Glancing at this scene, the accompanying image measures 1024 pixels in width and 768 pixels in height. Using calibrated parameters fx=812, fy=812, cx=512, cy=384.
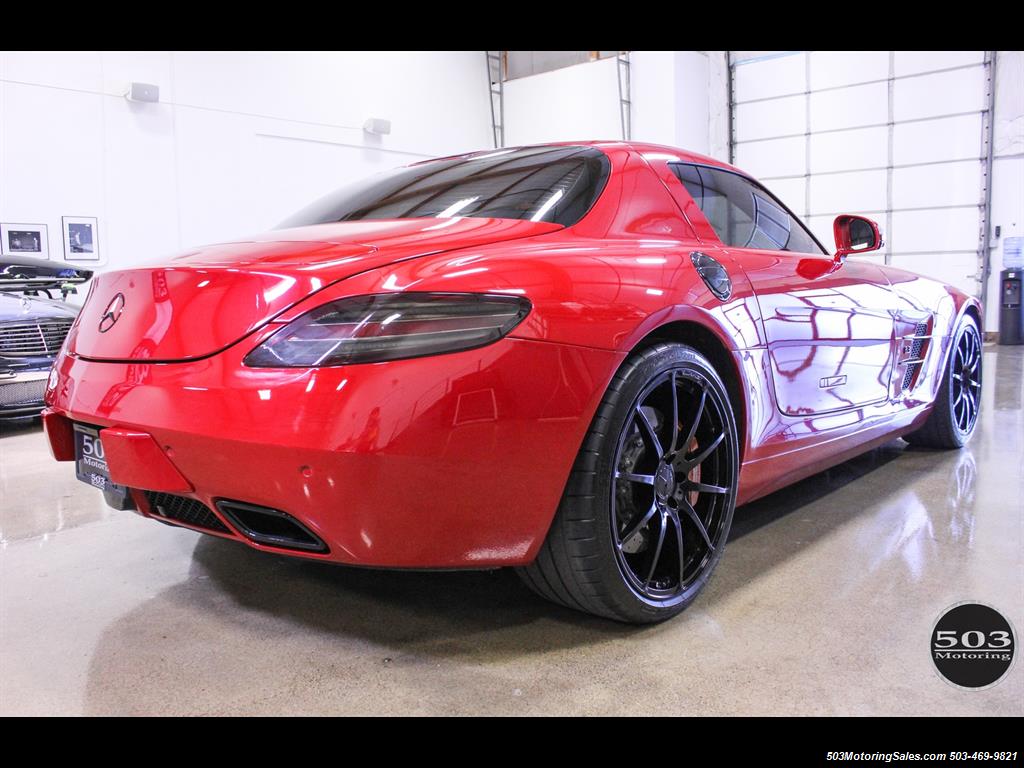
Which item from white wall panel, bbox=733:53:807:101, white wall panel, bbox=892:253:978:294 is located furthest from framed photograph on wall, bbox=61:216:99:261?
white wall panel, bbox=892:253:978:294

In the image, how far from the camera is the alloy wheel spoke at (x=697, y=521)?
6.22 feet

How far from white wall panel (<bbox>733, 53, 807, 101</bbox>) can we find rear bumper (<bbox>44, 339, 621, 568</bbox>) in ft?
43.8

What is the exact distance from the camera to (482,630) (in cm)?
182

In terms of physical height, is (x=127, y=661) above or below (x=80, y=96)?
below

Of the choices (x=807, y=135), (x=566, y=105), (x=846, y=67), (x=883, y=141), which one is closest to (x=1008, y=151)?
(x=883, y=141)

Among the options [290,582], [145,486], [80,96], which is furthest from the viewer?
[80,96]

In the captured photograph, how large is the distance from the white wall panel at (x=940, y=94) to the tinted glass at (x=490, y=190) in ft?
39.7

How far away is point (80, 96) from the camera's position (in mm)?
8836

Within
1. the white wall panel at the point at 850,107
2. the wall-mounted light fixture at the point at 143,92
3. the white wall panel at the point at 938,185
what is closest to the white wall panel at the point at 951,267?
the white wall panel at the point at 938,185

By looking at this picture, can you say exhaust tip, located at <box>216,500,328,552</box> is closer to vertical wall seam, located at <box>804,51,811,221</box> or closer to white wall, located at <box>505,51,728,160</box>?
white wall, located at <box>505,51,728,160</box>
